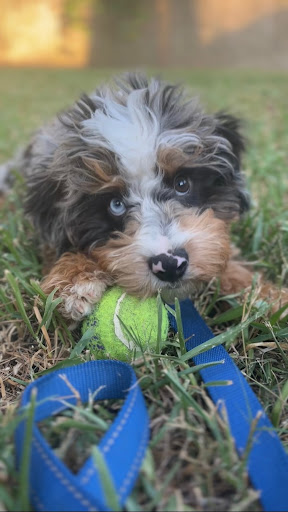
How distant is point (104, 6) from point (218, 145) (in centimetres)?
2676

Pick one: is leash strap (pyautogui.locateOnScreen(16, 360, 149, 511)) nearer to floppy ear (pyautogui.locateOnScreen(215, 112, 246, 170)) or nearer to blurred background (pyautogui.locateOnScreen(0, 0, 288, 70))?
floppy ear (pyautogui.locateOnScreen(215, 112, 246, 170))

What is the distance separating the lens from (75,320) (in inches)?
86.8

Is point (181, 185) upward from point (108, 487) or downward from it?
upward

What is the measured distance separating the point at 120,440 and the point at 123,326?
637 mm

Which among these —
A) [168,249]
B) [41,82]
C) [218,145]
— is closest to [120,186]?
[168,249]

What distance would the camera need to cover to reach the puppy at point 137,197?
2219 millimetres

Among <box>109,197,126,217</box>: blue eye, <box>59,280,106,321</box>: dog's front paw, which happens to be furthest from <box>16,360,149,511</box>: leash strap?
<box>109,197,126,217</box>: blue eye

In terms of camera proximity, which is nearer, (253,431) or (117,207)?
(253,431)

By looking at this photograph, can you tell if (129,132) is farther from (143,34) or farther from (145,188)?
(143,34)

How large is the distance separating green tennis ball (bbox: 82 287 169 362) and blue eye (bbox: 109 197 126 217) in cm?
50

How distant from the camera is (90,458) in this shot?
1.34 metres

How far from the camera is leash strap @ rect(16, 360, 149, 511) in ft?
4.08

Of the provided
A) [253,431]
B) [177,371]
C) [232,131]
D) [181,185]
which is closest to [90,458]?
[253,431]

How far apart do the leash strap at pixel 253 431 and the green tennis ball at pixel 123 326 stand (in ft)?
0.75
